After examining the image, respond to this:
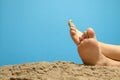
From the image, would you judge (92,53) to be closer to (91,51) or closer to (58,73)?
(91,51)

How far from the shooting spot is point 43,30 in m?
1.64

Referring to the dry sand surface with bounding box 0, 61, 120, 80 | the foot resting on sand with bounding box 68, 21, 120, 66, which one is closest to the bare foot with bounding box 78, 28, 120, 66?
the foot resting on sand with bounding box 68, 21, 120, 66

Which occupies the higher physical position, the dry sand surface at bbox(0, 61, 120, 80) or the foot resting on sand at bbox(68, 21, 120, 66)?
the foot resting on sand at bbox(68, 21, 120, 66)

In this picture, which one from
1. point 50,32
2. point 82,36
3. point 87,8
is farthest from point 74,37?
point 87,8

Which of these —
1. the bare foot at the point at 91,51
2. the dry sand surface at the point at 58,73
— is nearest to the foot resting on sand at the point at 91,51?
the bare foot at the point at 91,51

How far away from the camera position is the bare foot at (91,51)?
1081 millimetres

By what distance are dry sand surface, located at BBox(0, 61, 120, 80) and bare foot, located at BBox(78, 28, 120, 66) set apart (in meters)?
0.10

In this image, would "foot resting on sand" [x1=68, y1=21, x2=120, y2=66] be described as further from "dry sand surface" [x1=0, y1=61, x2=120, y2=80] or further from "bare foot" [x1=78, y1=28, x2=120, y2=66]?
"dry sand surface" [x1=0, y1=61, x2=120, y2=80]

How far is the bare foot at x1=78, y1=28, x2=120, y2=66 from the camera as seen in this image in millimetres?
1081

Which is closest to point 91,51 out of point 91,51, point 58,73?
point 91,51

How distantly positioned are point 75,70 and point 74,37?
27 centimetres

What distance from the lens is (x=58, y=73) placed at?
92 cm

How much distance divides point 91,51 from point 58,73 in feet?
0.77

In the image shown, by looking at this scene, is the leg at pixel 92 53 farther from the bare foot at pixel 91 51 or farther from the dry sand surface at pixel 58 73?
the dry sand surface at pixel 58 73
